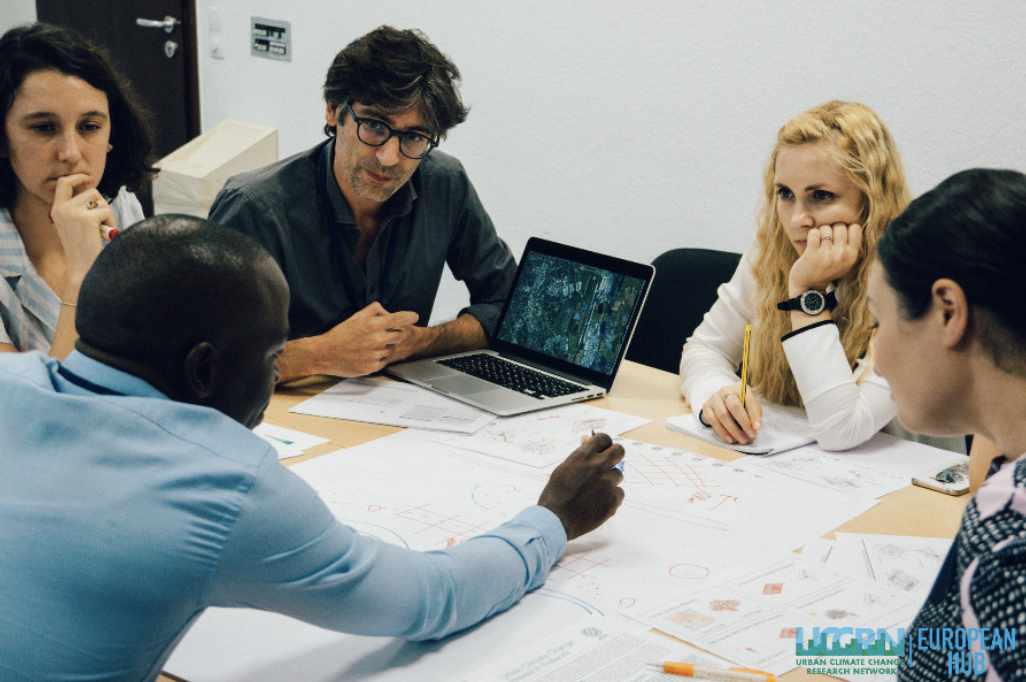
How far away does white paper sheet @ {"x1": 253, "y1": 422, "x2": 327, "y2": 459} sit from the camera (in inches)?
59.3

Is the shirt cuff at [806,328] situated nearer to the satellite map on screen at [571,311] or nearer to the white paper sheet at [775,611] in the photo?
the satellite map on screen at [571,311]

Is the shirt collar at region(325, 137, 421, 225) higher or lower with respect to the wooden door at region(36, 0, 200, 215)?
lower

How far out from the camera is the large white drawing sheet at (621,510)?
46.3 inches

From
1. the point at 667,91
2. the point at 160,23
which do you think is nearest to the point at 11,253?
the point at 667,91

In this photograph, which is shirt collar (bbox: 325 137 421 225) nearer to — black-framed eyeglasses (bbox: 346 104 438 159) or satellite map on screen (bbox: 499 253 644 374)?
black-framed eyeglasses (bbox: 346 104 438 159)

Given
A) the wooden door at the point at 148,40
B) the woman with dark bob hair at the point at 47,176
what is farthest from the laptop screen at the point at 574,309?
the wooden door at the point at 148,40

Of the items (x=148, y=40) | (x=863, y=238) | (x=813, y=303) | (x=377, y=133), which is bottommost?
(x=813, y=303)

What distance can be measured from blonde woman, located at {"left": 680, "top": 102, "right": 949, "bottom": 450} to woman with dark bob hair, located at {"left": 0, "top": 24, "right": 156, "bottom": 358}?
1192mm

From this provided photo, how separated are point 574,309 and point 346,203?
1.77 ft

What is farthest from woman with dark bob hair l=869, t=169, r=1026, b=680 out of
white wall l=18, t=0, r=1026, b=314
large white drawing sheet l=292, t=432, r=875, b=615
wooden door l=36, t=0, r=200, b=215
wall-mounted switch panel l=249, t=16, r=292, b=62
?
wooden door l=36, t=0, r=200, b=215

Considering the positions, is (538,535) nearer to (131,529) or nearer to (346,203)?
(131,529)

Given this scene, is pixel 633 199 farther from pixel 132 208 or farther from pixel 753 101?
pixel 132 208

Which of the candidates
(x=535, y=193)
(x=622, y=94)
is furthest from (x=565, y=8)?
(x=535, y=193)

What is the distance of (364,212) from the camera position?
6.81 ft
